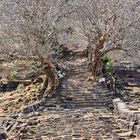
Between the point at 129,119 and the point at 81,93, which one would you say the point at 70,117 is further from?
the point at 81,93

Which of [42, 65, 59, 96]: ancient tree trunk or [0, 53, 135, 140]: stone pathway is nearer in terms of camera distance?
[0, 53, 135, 140]: stone pathway

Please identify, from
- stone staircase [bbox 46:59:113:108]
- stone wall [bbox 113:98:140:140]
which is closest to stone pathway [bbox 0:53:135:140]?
stone staircase [bbox 46:59:113:108]

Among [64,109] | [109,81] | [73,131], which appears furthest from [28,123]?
[109,81]

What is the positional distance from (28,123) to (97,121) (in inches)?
88.4

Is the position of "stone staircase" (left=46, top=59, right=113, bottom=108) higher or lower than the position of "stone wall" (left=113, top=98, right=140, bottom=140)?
higher

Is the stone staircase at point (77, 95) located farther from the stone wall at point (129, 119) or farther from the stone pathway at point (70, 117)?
the stone wall at point (129, 119)

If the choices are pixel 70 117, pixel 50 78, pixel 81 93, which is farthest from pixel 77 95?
pixel 70 117

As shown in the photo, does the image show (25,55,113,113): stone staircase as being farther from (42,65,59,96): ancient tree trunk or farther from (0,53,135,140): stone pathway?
(42,65,59,96): ancient tree trunk

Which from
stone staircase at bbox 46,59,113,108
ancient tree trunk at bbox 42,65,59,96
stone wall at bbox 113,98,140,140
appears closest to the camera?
stone wall at bbox 113,98,140,140

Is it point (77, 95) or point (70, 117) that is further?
point (77, 95)

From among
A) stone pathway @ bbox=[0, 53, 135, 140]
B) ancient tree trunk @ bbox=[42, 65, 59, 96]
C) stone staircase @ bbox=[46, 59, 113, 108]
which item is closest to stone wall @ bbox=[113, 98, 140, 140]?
Answer: stone pathway @ bbox=[0, 53, 135, 140]

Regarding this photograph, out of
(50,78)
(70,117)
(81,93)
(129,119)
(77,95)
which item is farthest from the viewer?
(50,78)

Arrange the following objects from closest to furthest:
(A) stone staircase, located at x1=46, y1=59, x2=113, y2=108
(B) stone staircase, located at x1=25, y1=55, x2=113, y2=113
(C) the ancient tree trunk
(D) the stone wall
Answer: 1. (D) the stone wall
2. (B) stone staircase, located at x1=25, y1=55, x2=113, y2=113
3. (A) stone staircase, located at x1=46, y1=59, x2=113, y2=108
4. (C) the ancient tree trunk

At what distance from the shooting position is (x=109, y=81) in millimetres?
21078
